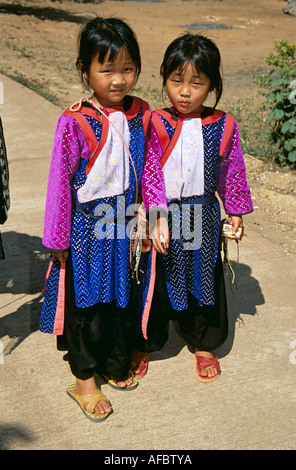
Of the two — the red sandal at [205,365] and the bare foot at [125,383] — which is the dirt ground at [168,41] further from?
the bare foot at [125,383]

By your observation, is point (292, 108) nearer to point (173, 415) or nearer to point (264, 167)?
point (264, 167)

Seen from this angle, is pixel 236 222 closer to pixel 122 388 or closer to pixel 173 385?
pixel 173 385

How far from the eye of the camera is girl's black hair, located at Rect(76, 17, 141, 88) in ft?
7.99

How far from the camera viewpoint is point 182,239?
9.44 feet

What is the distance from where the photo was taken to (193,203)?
2.86 meters

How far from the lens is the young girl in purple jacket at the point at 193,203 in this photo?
265 centimetres

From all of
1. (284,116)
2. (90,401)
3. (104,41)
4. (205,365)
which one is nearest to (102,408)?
(90,401)

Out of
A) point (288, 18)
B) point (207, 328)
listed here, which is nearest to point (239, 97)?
point (207, 328)

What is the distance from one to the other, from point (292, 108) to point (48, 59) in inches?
260

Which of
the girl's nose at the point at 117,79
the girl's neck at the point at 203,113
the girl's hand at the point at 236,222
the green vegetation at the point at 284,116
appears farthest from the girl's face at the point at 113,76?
the green vegetation at the point at 284,116

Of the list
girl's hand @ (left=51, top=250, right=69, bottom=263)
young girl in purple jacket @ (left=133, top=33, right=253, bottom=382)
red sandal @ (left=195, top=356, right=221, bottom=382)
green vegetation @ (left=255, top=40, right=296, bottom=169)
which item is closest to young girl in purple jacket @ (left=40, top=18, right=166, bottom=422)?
girl's hand @ (left=51, top=250, right=69, bottom=263)

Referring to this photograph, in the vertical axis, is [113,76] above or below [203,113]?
above

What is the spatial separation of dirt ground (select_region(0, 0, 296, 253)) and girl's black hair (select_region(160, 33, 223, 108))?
812 mm

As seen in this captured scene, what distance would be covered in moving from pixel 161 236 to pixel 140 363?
0.75m
